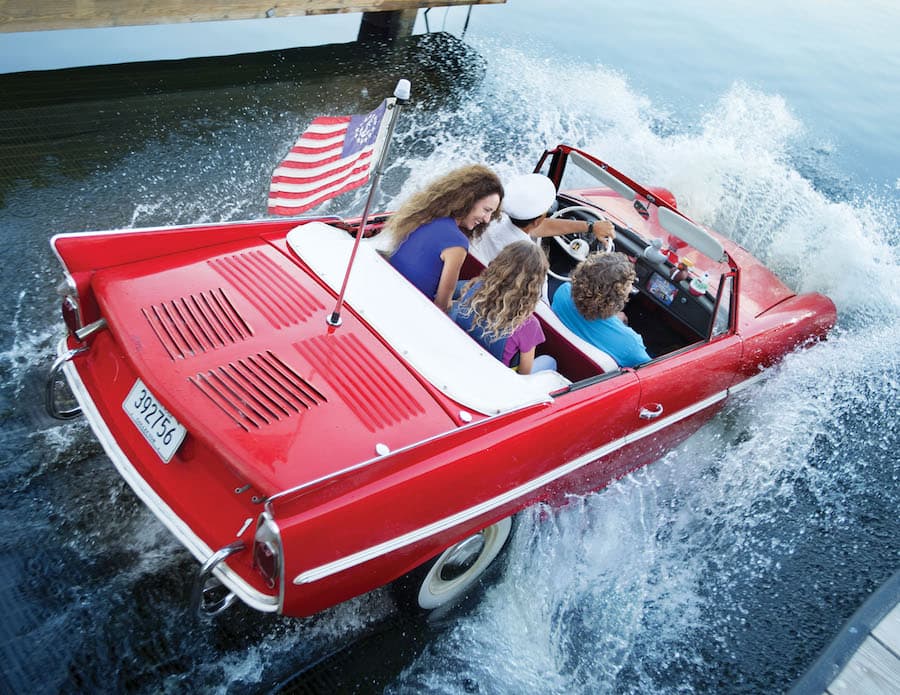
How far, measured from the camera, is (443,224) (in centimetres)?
338

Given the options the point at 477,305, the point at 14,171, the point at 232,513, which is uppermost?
the point at 477,305

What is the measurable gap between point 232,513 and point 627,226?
10.4 feet

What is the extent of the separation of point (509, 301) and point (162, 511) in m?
1.51

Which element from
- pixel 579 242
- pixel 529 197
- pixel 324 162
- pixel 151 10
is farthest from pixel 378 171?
pixel 151 10

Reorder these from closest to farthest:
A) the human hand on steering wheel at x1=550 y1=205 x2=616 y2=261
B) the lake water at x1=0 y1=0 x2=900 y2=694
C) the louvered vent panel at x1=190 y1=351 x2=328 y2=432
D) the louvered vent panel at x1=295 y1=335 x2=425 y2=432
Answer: the louvered vent panel at x1=190 y1=351 x2=328 y2=432
the louvered vent panel at x1=295 y1=335 x2=425 y2=432
the lake water at x1=0 y1=0 x2=900 y2=694
the human hand on steering wheel at x1=550 y1=205 x2=616 y2=261

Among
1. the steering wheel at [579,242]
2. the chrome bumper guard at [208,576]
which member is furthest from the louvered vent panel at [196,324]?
the steering wheel at [579,242]

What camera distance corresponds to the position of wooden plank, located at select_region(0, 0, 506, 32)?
6.80 m

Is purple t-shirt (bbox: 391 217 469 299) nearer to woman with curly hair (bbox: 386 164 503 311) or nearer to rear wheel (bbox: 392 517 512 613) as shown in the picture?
woman with curly hair (bbox: 386 164 503 311)

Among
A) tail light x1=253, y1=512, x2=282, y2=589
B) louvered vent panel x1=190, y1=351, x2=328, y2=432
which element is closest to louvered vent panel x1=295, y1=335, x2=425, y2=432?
louvered vent panel x1=190, y1=351, x2=328, y2=432

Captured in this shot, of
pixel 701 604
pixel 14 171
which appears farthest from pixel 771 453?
pixel 14 171

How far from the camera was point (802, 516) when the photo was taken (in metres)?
4.23

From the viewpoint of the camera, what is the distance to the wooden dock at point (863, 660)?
315cm

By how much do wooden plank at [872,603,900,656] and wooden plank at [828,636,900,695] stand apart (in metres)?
0.03

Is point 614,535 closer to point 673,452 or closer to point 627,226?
point 673,452
